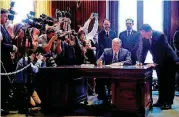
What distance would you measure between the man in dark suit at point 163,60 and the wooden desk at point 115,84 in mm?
465

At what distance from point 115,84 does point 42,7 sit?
5.00 metres

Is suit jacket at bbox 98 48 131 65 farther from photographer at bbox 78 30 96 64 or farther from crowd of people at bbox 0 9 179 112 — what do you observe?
photographer at bbox 78 30 96 64

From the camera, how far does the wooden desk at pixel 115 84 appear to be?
4.93 m

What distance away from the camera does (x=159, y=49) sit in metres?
5.82

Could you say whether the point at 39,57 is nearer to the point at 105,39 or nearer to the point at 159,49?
the point at 105,39

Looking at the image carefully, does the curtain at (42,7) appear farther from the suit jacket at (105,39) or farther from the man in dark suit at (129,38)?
the man in dark suit at (129,38)

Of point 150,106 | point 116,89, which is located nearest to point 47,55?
point 116,89

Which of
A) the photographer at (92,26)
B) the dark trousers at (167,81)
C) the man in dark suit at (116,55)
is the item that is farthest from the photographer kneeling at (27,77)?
the photographer at (92,26)

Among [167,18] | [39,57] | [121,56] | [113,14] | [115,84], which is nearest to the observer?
[115,84]

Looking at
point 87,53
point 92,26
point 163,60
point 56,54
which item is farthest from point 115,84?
point 92,26

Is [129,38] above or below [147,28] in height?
below

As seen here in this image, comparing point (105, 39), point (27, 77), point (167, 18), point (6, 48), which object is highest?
point (167, 18)

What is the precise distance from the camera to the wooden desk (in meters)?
4.93

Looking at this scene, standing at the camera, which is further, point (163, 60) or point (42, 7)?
point (42, 7)
